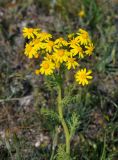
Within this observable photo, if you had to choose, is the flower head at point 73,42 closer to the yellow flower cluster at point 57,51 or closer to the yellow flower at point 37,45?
the yellow flower cluster at point 57,51

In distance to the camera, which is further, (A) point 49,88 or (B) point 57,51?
(A) point 49,88

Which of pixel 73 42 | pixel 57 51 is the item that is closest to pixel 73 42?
pixel 73 42

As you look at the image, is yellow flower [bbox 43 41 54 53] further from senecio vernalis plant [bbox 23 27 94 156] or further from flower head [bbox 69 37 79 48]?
flower head [bbox 69 37 79 48]

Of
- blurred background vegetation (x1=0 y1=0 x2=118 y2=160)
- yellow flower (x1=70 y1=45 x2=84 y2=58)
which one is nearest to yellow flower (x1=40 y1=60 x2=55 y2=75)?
yellow flower (x1=70 y1=45 x2=84 y2=58)

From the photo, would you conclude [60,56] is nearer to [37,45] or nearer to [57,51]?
[57,51]

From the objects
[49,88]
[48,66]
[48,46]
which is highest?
[48,46]

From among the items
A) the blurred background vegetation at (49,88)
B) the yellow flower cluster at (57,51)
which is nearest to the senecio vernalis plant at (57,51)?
the yellow flower cluster at (57,51)

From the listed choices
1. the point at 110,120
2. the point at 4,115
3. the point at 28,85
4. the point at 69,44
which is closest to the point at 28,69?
the point at 28,85

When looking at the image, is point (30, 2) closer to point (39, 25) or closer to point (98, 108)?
point (39, 25)
